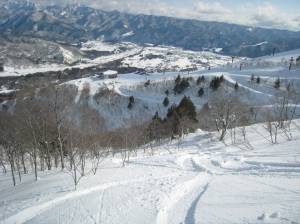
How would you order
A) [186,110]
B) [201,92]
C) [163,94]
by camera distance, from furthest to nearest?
[163,94]
[201,92]
[186,110]

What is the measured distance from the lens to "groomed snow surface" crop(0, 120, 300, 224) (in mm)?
13047

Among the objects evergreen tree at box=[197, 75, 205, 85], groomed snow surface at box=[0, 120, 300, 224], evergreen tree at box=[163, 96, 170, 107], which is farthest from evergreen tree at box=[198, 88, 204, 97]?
groomed snow surface at box=[0, 120, 300, 224]

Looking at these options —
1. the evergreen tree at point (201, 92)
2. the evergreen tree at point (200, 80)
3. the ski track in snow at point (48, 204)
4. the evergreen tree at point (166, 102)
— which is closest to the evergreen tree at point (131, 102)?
the evergreen tree at point (166, 102)

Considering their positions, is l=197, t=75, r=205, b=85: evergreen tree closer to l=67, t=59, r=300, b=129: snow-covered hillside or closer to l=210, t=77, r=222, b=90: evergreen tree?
l=67, t=59, r=300, b=129: snow-covered hillside

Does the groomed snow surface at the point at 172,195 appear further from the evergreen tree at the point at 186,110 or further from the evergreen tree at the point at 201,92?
the evergreen tree at the point at 201,92

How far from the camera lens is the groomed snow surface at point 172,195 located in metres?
13.0

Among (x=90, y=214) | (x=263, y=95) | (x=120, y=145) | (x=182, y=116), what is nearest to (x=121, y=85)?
(x=263, y=95)

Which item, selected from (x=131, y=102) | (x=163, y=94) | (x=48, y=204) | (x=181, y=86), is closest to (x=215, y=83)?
(x=181, y=86)

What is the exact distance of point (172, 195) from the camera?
1558 cm

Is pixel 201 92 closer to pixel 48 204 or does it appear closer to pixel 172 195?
pixel 172 195

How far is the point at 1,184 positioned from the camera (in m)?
25.6

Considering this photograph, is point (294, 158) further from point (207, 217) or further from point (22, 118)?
point (22, 118)

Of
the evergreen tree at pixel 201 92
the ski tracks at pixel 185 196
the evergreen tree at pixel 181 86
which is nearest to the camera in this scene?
the ski tracks at pixel 185 196

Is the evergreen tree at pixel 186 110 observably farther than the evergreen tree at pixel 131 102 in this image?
No
